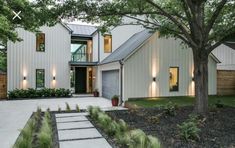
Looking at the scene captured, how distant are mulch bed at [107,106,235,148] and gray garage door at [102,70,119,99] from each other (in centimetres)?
560

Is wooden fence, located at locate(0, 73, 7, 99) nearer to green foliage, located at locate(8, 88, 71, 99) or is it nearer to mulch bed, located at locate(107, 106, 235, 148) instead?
green foliage, located at locate(8, 88, 71, 99)

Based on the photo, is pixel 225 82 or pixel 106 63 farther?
pixel 106 63

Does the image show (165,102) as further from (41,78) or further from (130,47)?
(41,78)

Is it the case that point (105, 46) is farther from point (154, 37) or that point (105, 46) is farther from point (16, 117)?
point (16, 117)

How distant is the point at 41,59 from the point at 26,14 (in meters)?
8.46

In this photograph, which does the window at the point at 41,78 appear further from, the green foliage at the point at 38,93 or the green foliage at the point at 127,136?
the green foliage at the point at 127,136

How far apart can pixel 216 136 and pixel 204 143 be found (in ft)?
3.25

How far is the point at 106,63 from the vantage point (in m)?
19.6

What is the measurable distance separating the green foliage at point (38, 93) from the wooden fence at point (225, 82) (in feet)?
41.3

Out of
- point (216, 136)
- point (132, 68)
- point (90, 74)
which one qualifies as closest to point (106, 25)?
point (132, 68)

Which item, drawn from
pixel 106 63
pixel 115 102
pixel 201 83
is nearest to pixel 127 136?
pixel 201 83

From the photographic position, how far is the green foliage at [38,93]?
20203 millimetres

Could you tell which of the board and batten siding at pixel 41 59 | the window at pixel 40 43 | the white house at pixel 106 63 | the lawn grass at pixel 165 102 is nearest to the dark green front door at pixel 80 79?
the white house at pixel 106 63

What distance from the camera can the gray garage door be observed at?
17803mm
